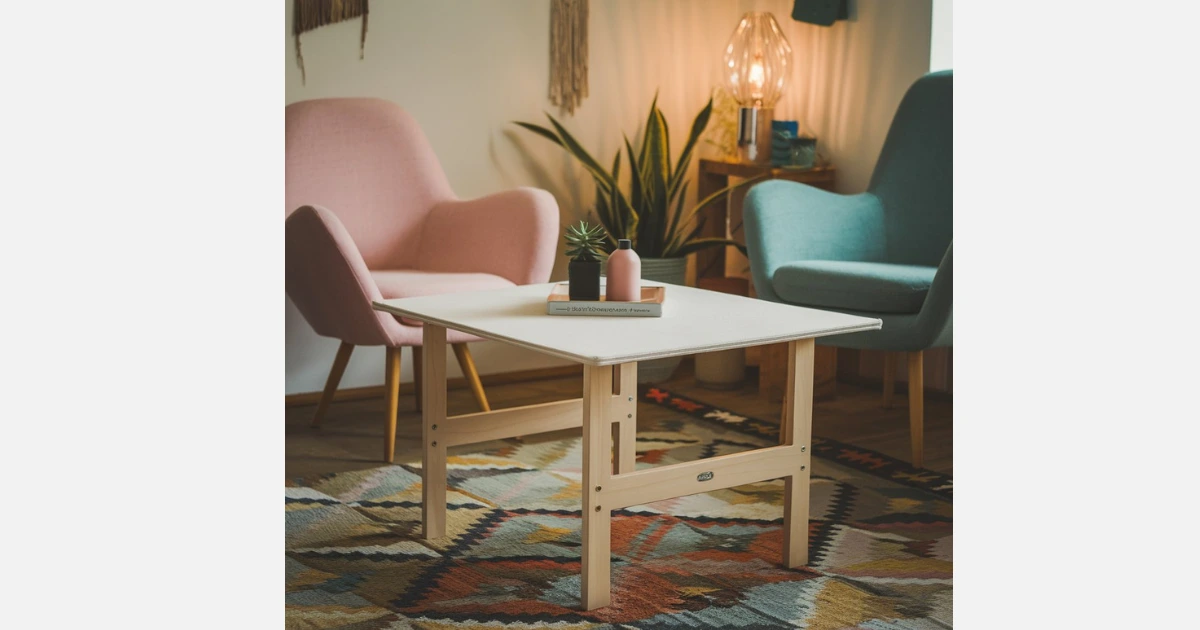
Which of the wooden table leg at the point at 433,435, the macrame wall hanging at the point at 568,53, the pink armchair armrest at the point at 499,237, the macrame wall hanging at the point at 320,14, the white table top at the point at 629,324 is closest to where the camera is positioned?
the white table top at the point at 629,324

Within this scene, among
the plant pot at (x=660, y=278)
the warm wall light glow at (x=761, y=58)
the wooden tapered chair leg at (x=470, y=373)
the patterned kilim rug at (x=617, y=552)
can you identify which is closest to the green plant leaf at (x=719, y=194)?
the plant pot at (x=660, y=278)

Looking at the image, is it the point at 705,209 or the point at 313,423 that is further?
the point at 705,209

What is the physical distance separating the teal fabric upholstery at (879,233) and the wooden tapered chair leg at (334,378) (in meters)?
1.14

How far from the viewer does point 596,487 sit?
1.92 m

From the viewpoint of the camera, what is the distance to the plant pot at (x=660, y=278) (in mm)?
3801

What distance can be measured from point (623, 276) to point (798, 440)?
17.4 inches

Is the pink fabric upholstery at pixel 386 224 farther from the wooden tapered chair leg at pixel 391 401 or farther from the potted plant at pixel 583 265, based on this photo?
the potted plant at pixel 583 265

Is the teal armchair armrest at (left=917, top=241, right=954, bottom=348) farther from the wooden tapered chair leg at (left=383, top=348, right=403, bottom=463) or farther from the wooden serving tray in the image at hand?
the wooden tapered chair leg at (left=383, top=348, right=403, bottom=463)
